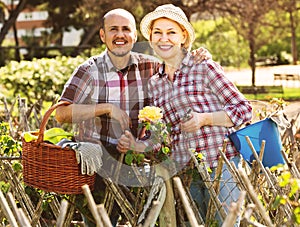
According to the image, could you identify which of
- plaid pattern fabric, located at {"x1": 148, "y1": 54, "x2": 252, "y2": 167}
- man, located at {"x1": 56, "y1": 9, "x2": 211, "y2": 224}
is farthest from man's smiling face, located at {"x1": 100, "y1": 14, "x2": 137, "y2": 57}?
plaid pattern fabric, located at {"x1": 148, "y1": 54, "x2": 252, "y2": 167}

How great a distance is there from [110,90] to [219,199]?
0.72 metres

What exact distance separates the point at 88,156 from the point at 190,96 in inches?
21.8

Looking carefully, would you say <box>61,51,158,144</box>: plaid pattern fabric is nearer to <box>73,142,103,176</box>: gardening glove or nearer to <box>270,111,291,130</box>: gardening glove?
<box>73,142,103,176</box>: gardening glove

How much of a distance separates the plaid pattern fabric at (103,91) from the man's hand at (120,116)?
2.5 inches

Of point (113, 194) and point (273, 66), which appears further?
point (273, 66)

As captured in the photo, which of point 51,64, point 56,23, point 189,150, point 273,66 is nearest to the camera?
point 189,150

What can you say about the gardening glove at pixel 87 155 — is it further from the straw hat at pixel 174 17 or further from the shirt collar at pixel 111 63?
the straw hat at pixel 174 17

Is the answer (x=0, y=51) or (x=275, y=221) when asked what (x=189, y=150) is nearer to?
(x=275, y=221)

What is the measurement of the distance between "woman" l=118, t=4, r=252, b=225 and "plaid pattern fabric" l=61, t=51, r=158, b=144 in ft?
0.49

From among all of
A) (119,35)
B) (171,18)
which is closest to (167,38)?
(171,18)

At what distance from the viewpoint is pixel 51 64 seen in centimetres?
1010

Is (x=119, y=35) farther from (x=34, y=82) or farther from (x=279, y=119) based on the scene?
(x=34, y=82)

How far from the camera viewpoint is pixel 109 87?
3408 millimetres

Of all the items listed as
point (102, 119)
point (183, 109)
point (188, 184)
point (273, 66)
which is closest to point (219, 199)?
point (188, 184)
